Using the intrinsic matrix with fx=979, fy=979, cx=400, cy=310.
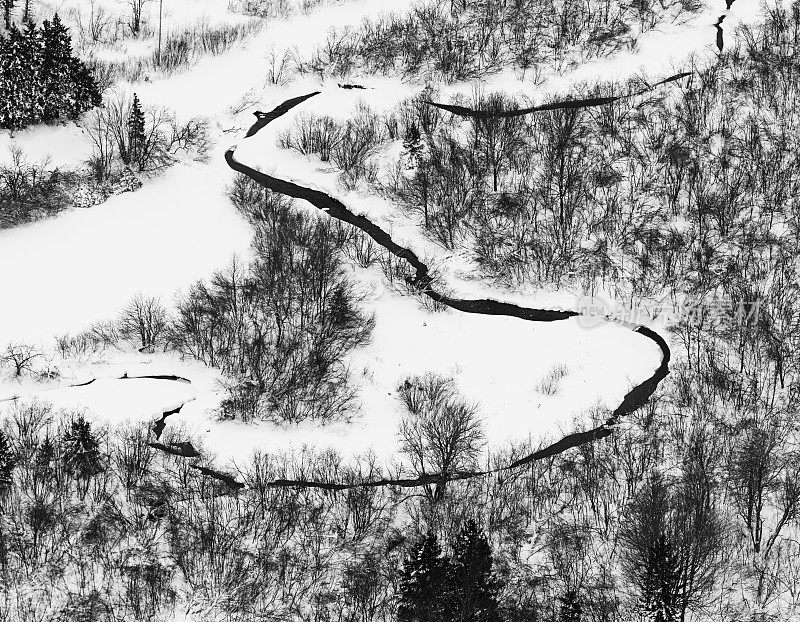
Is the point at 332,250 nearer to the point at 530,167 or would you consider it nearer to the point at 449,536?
the point at 530,167

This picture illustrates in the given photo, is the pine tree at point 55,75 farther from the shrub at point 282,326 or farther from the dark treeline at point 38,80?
the shrub at point 282,326

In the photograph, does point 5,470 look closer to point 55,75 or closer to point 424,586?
point 424,586

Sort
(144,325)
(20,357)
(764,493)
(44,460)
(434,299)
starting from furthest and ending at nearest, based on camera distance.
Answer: (434,299)
(144,325)
(20,357)
(764,493)
(44,460)

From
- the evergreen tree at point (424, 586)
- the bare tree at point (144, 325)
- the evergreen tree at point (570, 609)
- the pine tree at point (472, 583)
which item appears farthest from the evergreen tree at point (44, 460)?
the evergreen tree at point (570, 609)

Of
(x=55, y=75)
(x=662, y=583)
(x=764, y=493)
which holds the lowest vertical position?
(x=662, y=583)

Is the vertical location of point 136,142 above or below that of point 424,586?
above

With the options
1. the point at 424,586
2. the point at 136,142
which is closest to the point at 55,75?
the point at 136,142

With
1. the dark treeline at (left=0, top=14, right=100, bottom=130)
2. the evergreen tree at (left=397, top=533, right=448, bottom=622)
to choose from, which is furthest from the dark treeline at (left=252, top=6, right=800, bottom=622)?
the dark treeline at (left=0, top=14, right=100, bottom=130)
